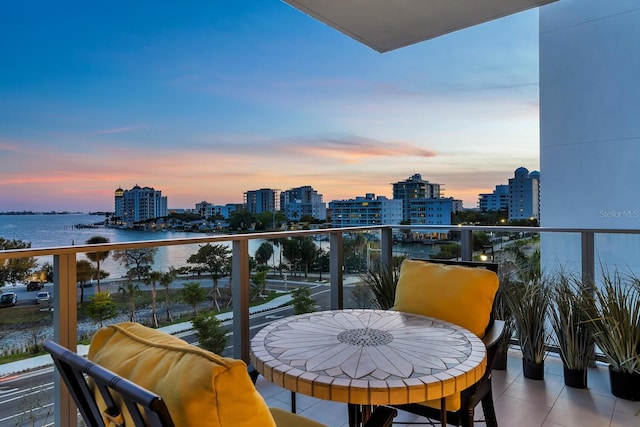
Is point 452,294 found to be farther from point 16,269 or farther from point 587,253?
point 16,269

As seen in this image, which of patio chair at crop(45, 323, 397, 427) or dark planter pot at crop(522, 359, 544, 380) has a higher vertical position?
patio chair at crop(45, 323, 397, 427)

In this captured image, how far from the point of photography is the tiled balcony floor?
2.77 m

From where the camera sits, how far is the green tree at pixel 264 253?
11.6 feet

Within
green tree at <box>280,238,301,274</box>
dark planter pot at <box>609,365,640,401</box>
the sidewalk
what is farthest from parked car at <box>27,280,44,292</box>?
dark planter pot at <box>609,365,640,401</box>

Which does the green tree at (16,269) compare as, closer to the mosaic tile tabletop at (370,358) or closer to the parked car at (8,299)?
the parked car at (8,299)

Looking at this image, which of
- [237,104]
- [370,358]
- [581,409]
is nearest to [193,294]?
[370,358]

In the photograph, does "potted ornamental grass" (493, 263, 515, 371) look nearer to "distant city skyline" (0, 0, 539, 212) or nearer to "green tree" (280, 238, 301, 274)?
"green tree" (280, 238, 301, 274)

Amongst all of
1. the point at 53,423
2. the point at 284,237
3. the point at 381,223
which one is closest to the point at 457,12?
the point at 381,223

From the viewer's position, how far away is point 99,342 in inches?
43.6

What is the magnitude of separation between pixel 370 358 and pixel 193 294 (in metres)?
1.85

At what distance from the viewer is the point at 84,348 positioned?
1489 millimetres

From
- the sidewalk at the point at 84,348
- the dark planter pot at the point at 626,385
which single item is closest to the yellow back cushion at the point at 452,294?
the sidewalk at the point at 84,348

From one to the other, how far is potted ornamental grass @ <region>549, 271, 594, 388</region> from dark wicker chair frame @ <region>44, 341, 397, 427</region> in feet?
11.4

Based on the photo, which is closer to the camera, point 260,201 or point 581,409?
point 581,409
